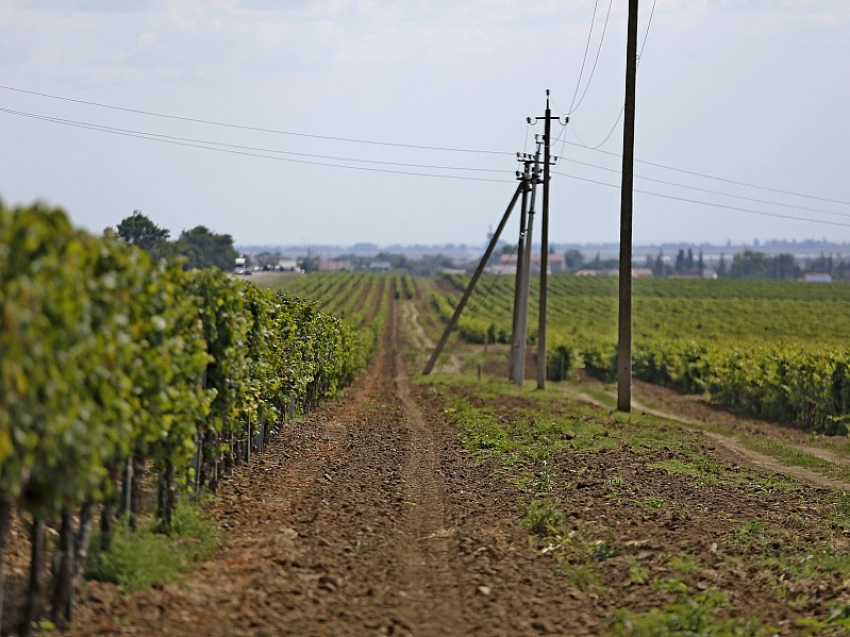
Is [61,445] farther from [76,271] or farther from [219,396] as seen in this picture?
[219,396]

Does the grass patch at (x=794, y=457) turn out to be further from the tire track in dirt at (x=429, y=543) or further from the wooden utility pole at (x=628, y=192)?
the tire track in dirt at (x=429, y=543)

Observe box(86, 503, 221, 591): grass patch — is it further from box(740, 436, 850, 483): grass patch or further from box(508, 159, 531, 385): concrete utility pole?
box(508, 159, 531, 385): concrete utility pole

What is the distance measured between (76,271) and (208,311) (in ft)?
16.2

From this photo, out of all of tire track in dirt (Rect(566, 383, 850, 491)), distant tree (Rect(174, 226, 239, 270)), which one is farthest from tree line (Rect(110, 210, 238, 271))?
tire track in dirt (Rect(566, 383, 850, 491))

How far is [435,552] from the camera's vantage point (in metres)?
11.0

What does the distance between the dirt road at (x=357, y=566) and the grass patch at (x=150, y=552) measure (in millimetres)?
177

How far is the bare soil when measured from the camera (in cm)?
837

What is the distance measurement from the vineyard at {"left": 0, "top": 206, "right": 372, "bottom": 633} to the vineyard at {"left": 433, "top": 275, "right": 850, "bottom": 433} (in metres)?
21.0

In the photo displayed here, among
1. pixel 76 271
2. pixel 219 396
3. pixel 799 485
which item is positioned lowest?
pixel 799 485

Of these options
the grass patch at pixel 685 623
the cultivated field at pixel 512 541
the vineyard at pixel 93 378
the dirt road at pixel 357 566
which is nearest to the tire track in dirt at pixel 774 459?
the cultivated field at pixel 512 541

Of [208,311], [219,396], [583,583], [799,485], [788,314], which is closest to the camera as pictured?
[583,583]

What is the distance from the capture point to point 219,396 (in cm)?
1224

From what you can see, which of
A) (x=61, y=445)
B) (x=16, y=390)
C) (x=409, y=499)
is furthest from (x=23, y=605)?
(x=409, y=499)

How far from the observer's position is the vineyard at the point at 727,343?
30.8m
